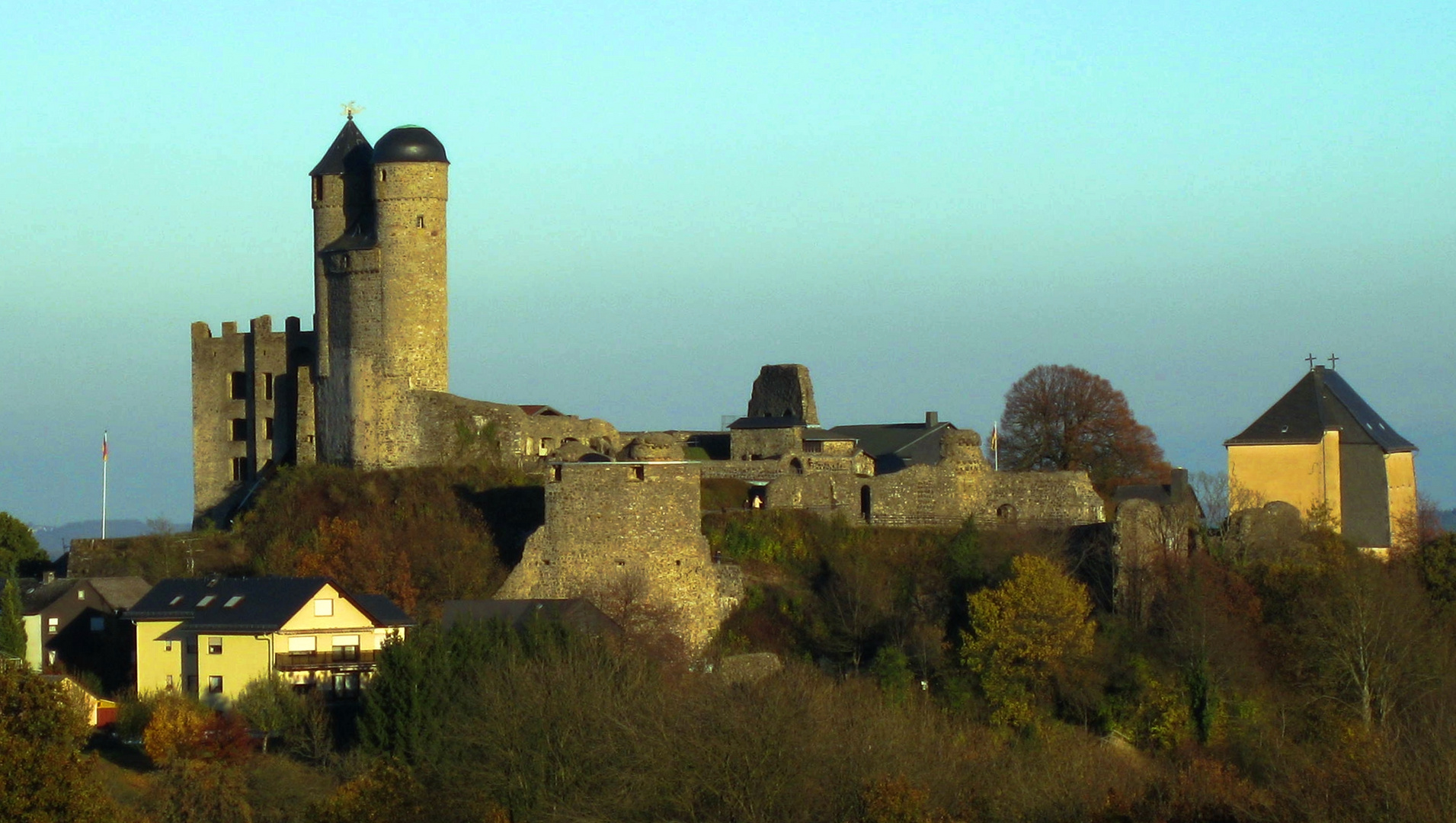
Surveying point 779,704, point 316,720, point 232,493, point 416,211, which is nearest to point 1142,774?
point 779,704

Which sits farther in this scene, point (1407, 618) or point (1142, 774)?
point (1407, 618)

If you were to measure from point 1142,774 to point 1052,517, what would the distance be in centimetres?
957

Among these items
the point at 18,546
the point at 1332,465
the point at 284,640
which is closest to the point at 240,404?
the point at 18,546

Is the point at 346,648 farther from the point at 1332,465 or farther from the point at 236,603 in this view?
the point at 1332,465

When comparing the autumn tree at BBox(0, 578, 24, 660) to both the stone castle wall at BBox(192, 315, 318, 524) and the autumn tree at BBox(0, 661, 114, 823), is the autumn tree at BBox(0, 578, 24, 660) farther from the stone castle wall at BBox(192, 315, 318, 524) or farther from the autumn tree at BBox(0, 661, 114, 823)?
the autumn tree at BBox(0, 661, 114, 823)

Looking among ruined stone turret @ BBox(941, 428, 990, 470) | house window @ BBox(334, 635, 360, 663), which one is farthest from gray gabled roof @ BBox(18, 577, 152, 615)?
ruined stone turret @ BBox(941, 428, 990, 470)

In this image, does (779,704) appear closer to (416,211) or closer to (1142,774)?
(1142,774)

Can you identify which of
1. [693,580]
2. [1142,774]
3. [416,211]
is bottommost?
[1142,774]

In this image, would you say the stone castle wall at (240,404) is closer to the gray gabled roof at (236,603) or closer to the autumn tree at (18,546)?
the autumn tree at (18,546)

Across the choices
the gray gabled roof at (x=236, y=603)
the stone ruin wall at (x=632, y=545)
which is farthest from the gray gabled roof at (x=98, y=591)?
the stone ruin wall at (x=632, y=545)

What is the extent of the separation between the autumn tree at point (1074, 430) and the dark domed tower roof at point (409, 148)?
16515 millimetres

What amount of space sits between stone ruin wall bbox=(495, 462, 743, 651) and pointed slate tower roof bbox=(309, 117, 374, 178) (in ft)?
41.1

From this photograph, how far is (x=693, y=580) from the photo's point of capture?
149ft

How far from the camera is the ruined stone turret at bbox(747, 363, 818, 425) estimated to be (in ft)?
194
